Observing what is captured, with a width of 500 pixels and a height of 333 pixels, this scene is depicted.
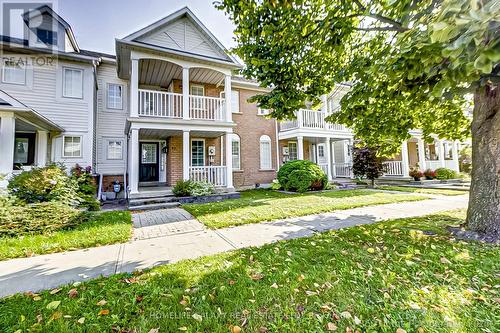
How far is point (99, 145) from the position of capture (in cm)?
1183

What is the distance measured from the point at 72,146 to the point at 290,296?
1244cm

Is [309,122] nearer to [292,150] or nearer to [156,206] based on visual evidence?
[292,150]

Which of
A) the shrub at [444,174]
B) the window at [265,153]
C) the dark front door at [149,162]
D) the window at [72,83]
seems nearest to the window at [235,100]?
→ the window at [265,153]

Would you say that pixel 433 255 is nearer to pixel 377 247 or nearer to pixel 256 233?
pixel 377 247

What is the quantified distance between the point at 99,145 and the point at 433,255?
45.6 feet

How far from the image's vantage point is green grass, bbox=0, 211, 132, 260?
402cm

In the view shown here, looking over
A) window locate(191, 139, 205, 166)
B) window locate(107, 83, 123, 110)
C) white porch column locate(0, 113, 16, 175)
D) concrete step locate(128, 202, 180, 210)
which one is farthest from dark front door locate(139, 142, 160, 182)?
white porch column locate(0, 113, 16, 175)

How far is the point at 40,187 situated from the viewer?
6008mm

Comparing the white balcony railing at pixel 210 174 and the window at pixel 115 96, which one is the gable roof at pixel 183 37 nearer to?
the window at pixel 115 96

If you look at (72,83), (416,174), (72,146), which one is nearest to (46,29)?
(72,83)

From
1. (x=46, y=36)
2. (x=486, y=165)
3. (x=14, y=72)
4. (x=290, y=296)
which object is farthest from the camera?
(x=46, y=36)

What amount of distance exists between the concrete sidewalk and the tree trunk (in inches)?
80.4

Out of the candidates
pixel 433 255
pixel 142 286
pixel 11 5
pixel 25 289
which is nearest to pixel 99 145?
pixel 11 5

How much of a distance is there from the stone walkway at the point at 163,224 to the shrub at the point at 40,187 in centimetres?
195
